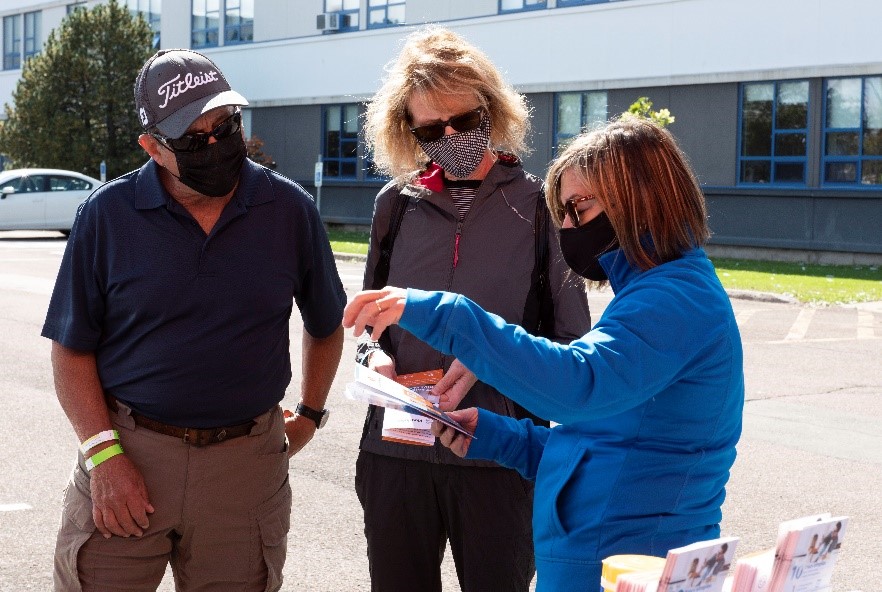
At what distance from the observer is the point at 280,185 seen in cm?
339

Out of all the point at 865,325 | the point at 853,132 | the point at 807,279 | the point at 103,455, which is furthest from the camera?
the point at 853,132

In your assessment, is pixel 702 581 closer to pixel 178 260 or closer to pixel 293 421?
pixel 178 260

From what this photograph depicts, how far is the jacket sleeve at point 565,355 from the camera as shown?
7.42 feet

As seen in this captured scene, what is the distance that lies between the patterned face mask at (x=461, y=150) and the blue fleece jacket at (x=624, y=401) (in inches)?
42.6

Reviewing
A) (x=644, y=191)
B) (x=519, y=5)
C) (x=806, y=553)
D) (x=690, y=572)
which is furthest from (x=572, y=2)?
(x=690, y=572)

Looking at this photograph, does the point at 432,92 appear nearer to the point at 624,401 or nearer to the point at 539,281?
the point at 539,281

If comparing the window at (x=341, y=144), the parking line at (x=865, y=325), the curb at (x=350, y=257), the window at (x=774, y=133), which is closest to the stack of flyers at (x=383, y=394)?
the parking line at (x=865, y=325)

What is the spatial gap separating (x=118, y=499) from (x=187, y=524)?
216 mm

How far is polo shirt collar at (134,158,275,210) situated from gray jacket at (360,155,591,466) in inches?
19.6

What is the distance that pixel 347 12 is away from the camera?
1312 inches

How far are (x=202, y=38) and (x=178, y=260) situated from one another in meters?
36.2

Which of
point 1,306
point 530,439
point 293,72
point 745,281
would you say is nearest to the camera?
point 530,439

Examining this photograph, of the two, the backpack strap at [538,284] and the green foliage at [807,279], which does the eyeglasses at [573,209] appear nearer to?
the backpack strap at [538,284]

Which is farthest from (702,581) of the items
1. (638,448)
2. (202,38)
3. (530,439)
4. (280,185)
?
(202,38)
